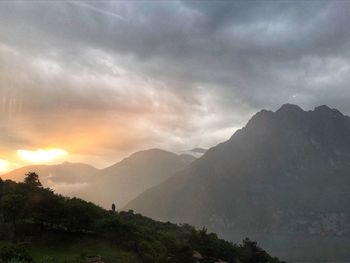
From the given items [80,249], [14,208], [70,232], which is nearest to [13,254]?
[14,208]

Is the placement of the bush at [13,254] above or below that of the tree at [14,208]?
below

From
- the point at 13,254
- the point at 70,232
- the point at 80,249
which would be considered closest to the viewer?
the point at 13,254

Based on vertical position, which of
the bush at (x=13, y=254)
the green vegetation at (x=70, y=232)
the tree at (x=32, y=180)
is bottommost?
the bush at (x=13, y=254)

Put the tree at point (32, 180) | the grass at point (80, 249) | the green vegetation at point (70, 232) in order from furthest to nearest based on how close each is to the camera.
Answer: the tree at point (32, 180), the green vegetation at point (70, 232), the grass at point (80, 249)

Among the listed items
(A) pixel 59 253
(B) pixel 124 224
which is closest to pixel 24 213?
(A) pixel 59 253

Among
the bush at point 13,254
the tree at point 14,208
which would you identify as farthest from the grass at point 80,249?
the bush at point 13,254

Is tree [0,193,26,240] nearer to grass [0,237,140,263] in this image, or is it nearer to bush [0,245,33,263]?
grass [0,237,140,263]

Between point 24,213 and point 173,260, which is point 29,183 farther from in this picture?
point 173,260

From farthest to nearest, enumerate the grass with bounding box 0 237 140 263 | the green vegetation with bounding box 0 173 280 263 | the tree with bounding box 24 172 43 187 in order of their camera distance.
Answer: the tree with bounding box 24 172 43 187 → the green vegetation with bounding box 0 173 280 263 → the grass with bounding box 0 237 140 263

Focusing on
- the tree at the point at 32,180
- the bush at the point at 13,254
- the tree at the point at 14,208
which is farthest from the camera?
the tree at the point at 32,180

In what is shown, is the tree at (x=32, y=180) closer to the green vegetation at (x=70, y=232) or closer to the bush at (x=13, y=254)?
the green vegetation at (x=70, y=232)

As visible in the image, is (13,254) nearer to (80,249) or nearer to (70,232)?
(80,249)

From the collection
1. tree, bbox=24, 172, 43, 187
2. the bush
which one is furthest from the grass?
tree, bbox=24, 172, 43, 187

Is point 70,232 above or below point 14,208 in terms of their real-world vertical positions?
below
